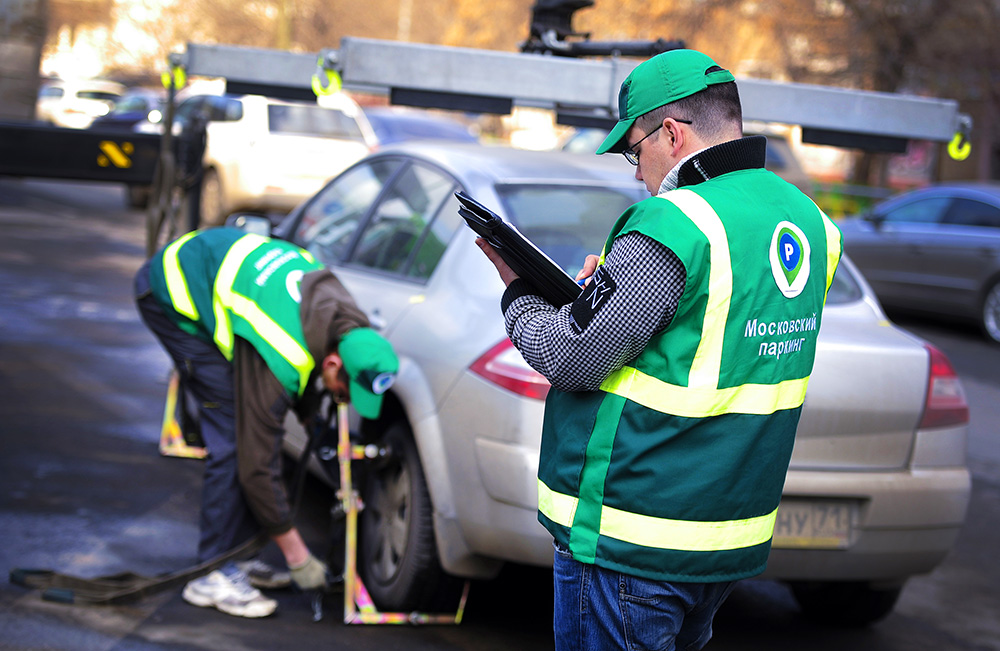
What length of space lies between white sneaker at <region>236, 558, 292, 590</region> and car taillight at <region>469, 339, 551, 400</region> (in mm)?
1203

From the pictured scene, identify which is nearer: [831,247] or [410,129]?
[831,247]

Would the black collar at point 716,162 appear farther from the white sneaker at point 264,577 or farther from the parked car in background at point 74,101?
the parked car in background at point 74,101

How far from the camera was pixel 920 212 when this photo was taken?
41.2ft

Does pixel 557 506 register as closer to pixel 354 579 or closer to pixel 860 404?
pixel 860 404

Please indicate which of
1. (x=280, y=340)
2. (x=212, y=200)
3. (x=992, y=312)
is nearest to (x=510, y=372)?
(x=280, y=340)

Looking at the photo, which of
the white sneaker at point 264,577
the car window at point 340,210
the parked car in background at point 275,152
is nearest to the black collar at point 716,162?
the white sneaker at point 264,577

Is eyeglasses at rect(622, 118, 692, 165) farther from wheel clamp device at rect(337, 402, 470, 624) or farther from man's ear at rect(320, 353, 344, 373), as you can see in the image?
wheel clamp device at rect(337, 402, 470, 624)

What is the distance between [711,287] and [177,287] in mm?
2646

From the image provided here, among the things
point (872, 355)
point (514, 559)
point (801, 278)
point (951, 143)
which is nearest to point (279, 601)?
point (514, 559)

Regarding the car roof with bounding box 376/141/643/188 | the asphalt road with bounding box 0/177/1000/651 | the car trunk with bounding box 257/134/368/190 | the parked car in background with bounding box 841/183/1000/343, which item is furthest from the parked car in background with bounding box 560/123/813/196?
the car roof with bounding box 376/141/643/188

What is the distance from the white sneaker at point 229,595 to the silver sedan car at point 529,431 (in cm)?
40

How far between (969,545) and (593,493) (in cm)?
398

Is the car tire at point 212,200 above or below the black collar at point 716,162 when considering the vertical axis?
below

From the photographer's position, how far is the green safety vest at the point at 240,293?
12.9 feet
